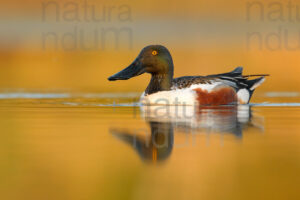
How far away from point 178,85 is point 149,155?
5315mm

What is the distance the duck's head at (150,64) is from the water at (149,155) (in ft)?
6.82

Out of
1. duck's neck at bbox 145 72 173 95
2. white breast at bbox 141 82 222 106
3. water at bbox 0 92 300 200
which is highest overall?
duck's neck at bbox 145 72 173 95

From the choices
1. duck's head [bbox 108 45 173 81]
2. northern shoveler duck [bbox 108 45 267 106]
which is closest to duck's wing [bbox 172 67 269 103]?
northern shoveler duck [bbox 108 45 267 106]

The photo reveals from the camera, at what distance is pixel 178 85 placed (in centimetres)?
1082

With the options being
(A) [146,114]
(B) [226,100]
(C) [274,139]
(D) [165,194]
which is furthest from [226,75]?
(D) [165,194]

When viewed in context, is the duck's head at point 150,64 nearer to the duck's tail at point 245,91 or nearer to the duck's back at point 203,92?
the duck's back at point 203,92

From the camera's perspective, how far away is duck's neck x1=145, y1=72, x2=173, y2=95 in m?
11.0

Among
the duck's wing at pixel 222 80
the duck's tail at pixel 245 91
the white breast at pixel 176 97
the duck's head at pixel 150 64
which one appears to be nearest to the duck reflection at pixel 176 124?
the white breast at pixel 176 97

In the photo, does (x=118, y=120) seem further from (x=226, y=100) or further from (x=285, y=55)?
(x=285, y=55)

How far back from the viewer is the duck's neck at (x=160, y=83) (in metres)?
11.0

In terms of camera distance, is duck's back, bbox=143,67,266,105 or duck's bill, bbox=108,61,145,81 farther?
duck's bill, bbox=108,61,145,81

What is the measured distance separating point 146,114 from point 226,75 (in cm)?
297

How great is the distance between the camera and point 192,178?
189 inches

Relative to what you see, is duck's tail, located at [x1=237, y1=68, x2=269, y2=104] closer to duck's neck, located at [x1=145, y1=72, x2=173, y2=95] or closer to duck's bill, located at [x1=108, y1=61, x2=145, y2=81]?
duck's neck, located at [x1=145, y1=72, x2=173, y2=95]
